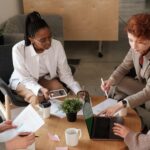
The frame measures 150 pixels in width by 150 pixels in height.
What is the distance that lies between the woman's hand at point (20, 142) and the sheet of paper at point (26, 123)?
18 centimetres

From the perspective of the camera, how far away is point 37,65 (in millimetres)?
2670

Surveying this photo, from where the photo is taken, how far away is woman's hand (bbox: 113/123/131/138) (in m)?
1.83

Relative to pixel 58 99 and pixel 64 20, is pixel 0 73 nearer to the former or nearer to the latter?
pixel 58 99

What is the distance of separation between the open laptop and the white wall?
2.58 meters

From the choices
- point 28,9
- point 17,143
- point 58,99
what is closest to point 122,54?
point 28,9

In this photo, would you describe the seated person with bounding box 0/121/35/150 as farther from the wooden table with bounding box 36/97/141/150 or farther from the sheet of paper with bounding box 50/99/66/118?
the sheet of paper with bounding box 50/99/66/118

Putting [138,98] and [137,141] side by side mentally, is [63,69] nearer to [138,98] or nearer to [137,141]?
[138,98]

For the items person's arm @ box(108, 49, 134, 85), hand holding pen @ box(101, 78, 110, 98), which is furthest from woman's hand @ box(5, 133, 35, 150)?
person's arm @ box(108, 49, 134, 85)

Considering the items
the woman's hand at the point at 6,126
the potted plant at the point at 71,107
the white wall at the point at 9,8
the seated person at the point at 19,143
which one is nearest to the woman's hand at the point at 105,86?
the potted plant at the point at 71,107

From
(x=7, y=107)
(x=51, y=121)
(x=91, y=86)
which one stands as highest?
(x=7, y=107)

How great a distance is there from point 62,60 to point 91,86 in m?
1.30

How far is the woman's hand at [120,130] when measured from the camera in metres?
1.83

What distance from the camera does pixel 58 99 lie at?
2379 millimetres

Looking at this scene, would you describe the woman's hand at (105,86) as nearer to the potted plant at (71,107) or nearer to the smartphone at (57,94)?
the smartphone at (57,94)
